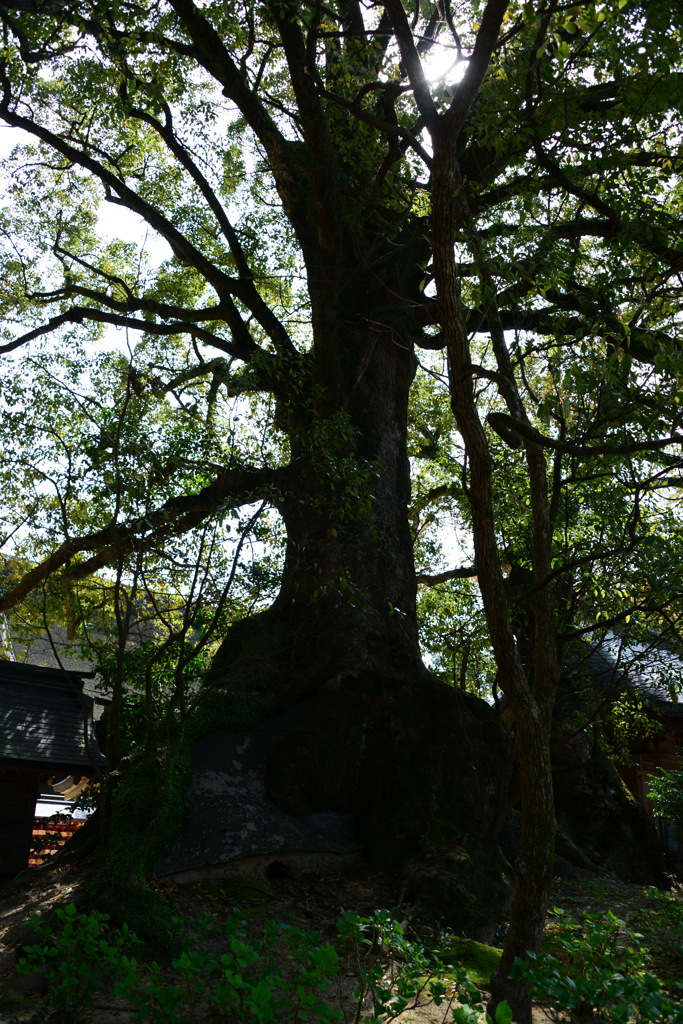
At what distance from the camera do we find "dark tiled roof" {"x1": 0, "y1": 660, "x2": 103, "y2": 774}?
10.6 meters

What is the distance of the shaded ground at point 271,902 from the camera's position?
602cm

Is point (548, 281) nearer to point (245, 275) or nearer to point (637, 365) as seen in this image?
point (637, 365)

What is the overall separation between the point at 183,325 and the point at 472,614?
5.80 m

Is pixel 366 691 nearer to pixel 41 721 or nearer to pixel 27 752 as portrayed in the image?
pixel 27 752

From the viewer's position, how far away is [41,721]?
11539 millimetres

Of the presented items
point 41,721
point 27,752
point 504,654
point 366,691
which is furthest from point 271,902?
point 41,721

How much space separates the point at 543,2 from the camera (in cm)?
565

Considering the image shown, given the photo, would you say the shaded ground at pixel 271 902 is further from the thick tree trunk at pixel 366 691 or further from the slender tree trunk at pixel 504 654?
the slender tree trunk at pixel 504 654

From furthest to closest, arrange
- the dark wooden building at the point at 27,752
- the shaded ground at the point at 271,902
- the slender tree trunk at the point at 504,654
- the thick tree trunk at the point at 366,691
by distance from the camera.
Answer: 1. the dark wooden building at the point at 27,752
2. the thick tree trunk at the point at 366,691
3. the shaded ground at the point at 271,902
4. the slender tree trunk at the point at 504,654

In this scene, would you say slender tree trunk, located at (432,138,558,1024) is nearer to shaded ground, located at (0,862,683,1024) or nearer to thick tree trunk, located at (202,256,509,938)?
shaded ground, located at (0,862,683,1024)

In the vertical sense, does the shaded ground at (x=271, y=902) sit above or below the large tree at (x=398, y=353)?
below

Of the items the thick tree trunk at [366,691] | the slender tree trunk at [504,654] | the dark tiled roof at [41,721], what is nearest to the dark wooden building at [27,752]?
the dark tiled roof at [41,721]

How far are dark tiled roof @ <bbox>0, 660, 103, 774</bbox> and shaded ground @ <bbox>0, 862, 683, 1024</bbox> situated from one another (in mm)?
2624

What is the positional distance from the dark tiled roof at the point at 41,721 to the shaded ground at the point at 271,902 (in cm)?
262
